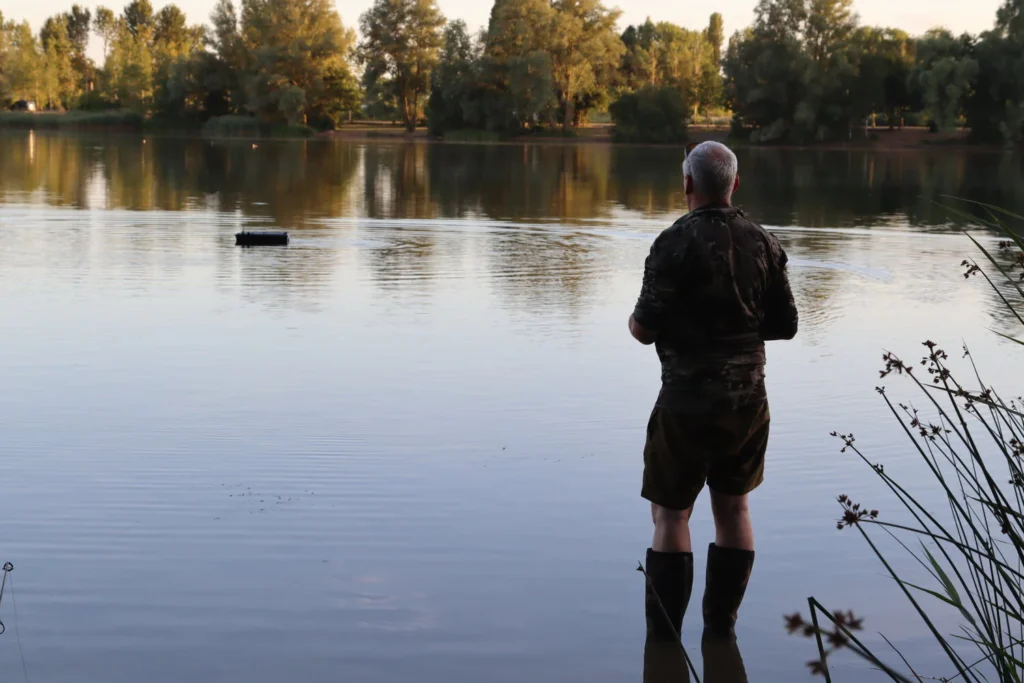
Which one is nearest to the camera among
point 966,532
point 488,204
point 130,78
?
point 966,532

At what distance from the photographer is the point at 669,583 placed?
4.47 metres

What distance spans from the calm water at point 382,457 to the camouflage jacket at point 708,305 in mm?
928

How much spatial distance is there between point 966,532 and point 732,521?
174cm

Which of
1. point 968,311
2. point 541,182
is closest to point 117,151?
point 541,182

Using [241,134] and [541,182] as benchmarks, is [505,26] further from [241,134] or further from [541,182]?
[541,182]

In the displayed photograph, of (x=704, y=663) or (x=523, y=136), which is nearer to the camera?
(x=704, y=663)

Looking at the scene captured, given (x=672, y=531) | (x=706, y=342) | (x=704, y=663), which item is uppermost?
(x=706, y=342)

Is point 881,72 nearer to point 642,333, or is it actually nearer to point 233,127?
point 233,127

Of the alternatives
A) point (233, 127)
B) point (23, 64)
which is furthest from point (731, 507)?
point (23, 64)

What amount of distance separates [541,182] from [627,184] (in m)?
2.37

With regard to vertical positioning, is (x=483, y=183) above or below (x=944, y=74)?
below

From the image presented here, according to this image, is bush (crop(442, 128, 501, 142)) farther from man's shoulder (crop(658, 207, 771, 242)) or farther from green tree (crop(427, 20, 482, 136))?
man's shoulder (crop(658, 207, 771, 242))

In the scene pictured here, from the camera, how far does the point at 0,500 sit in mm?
5938

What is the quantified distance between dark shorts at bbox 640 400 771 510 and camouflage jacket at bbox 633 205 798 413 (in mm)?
43
